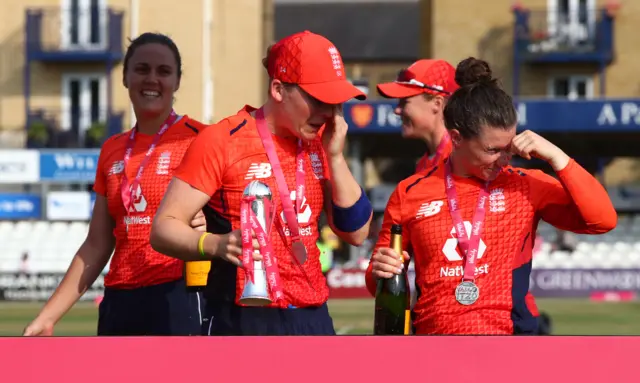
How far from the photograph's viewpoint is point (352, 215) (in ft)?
11.7

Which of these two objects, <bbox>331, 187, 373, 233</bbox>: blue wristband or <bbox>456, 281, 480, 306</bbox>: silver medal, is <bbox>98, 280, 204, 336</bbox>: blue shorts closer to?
<bbox>331, 187, 373, 233</bbox>: blue wristband

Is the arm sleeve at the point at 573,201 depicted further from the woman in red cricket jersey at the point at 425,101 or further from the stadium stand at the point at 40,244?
the stadium stand at the point at 40,244

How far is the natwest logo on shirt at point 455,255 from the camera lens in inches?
138

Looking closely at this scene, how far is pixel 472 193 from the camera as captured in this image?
362cm

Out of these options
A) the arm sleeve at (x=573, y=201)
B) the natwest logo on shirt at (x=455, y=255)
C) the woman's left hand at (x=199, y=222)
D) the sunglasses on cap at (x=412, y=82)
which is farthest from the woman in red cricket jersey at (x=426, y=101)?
the woman's left hand at (x=199, y=222)

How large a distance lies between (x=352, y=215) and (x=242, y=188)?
341 millimetres

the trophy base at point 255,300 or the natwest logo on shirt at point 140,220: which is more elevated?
the natwest logo on shirt at point 140,220

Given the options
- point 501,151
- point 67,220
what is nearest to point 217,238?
point 501,151

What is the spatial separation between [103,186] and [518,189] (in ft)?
5.37

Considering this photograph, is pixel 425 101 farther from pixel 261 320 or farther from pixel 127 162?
pixel 261 320

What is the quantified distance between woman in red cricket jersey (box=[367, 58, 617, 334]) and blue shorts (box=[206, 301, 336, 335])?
0.25 meters

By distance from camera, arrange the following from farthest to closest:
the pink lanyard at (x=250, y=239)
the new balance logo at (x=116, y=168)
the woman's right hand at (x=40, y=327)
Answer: the new balance logo at (x=116, y=168), the woman's right hand at (x=40, y=327), the pink lanyard at (x=250, y=239)

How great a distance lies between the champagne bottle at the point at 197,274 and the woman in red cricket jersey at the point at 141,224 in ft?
1.53

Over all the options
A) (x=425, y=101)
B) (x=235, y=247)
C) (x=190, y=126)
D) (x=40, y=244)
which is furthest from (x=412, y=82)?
(x=40, y=244)
